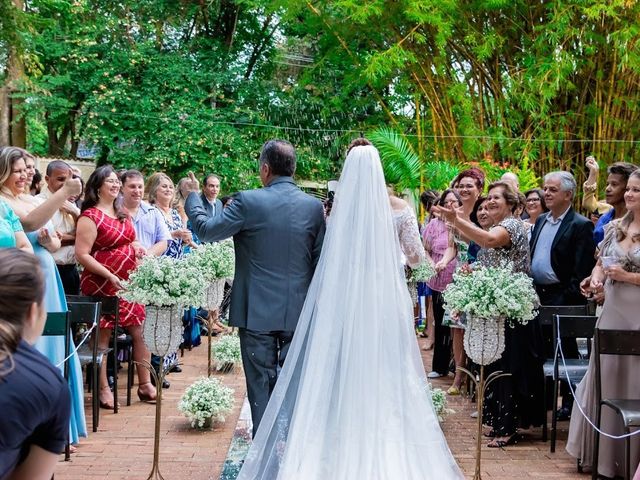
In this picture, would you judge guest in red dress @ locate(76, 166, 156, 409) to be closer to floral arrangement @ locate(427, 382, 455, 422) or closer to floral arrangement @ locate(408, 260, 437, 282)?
floral arrangement @ locate(427, 382, 455, 422)

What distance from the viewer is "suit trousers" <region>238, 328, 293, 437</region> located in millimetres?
4883

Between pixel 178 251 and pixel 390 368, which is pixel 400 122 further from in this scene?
Answer: pixel 390 368

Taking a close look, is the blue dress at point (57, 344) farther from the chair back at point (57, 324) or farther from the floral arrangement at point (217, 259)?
the floral arrangement at point (217, 259)

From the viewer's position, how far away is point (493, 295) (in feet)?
17.2

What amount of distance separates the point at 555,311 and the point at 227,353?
3.73m

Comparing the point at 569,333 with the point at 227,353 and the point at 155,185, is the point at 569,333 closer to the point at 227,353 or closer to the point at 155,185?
the point at 227,353

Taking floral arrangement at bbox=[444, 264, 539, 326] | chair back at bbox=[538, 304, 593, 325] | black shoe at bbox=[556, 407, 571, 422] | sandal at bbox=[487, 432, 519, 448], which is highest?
floral arrangement at bbox=[444, 264, 539, 326]

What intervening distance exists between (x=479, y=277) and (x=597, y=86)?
33.7 ft

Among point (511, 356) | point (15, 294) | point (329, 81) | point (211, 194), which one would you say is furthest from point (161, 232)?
point (329, 81)

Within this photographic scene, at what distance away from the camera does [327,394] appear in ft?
15.2

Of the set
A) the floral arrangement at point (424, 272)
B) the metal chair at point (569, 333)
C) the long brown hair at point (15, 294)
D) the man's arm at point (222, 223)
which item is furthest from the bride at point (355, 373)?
the floral arrangement at point (424, 272)

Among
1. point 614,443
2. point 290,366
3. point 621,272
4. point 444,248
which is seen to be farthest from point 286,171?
point 444,248

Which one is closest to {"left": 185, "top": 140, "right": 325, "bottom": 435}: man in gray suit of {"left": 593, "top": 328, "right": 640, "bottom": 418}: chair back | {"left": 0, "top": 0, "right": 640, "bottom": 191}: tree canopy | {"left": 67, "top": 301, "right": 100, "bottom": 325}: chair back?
{"left": 67, "top": 301, "right": 100, "bottom": 325}: chair back

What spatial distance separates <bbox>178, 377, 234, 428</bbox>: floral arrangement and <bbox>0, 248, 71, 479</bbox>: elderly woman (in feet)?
13.5
